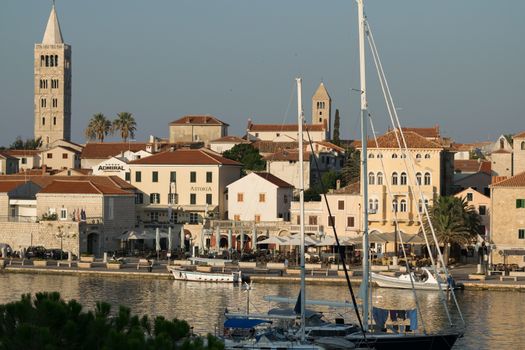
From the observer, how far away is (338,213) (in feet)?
287

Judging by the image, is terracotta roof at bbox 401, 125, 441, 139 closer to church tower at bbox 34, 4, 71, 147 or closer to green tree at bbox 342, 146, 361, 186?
green tree at bbox 342, 146, 361, 186

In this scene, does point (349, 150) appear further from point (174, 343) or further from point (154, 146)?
point (174, 343)

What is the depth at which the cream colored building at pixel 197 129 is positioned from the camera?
147500 millimetres

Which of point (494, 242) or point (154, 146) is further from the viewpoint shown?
point (154, 146)

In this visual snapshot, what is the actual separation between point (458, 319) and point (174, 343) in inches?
1161

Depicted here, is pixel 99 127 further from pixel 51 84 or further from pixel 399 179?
pixel 399 179

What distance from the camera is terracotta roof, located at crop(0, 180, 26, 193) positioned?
92.4m

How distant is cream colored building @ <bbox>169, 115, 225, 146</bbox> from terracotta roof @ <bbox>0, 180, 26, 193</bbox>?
5286 cm

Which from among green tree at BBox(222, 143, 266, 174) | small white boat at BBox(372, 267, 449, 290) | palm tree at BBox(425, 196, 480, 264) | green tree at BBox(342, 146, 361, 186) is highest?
green tree at BBox(222, 143, 266, 174)

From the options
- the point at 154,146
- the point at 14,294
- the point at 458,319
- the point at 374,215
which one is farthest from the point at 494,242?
the point at 154,146

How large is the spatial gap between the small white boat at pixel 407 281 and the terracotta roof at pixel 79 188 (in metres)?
24.8

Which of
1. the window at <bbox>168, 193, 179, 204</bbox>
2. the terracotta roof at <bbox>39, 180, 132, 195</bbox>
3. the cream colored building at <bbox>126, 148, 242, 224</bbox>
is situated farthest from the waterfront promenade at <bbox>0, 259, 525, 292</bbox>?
the window at <bbox>168, 193, 179, 204</bbox>

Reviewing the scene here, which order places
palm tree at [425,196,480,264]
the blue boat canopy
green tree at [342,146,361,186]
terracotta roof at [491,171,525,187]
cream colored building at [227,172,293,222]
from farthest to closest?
green tree at [342,146,361,186] < cream colored building at [227,172,293,222] < terracotta roof at [491,171,525,187] < palm tree at [425,196,480,264] < the blue boat canopy

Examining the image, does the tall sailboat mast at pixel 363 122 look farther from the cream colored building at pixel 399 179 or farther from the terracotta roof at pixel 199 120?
the terracotta roof at pixel 199 120
